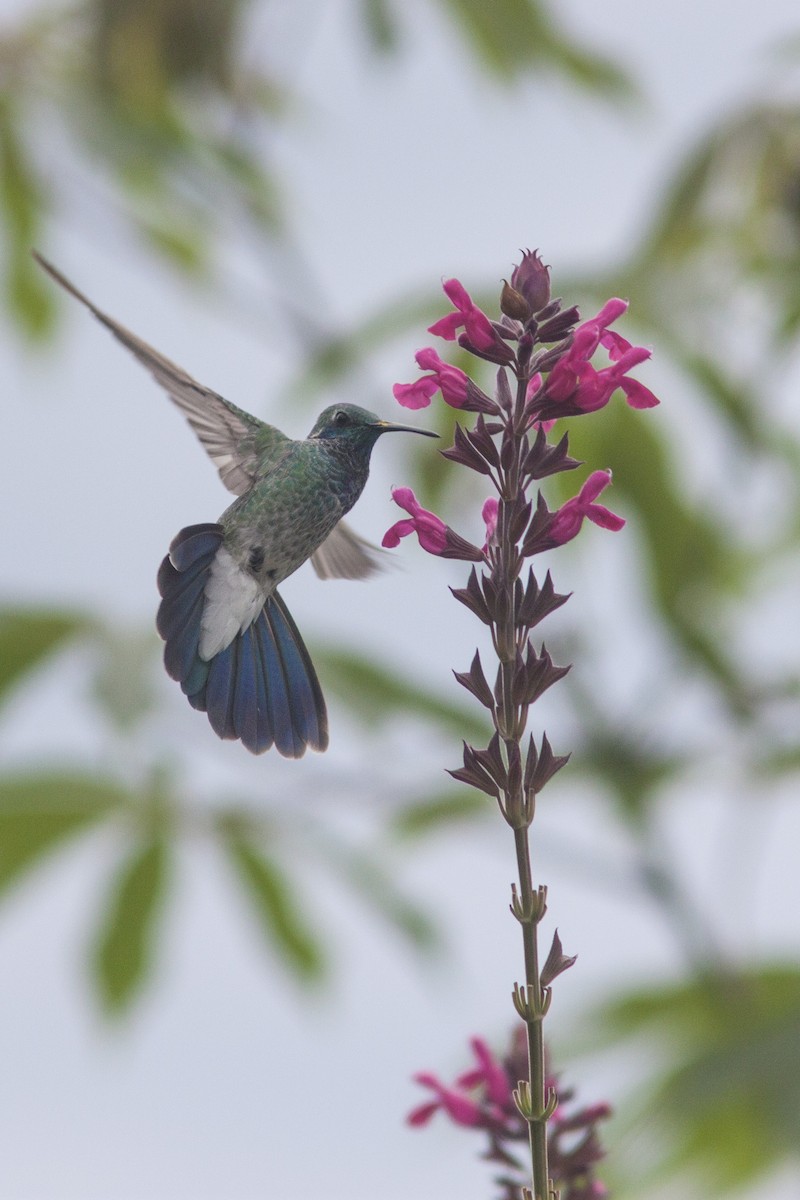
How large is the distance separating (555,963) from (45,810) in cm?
252

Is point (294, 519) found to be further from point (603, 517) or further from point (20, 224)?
point (20, 224)

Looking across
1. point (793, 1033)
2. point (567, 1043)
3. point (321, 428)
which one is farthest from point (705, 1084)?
point (321, 428)

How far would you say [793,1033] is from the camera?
296 cm

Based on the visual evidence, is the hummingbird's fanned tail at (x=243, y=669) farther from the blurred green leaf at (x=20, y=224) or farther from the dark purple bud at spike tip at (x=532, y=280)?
the blurred green leaf at (x=20, y=224)

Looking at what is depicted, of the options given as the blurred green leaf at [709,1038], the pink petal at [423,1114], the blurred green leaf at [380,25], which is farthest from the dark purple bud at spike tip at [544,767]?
the blurred green leaf at [380,25]

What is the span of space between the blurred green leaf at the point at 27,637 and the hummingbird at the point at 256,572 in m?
1.67

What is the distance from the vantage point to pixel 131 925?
3.79 m

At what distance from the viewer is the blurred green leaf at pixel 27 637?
3383 millimetres

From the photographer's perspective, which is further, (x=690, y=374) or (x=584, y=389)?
(x=690, y=374)

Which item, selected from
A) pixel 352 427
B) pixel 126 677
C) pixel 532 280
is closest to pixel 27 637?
pixel 126 677

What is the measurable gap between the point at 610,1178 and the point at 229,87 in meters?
Answer: 3.07

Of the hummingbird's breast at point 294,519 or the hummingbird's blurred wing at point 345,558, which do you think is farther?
the hummingbird's blurred wing at point 345,558

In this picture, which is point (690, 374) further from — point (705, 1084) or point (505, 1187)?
point (505, 1187)

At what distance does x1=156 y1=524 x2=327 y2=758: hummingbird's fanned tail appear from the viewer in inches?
53.9
